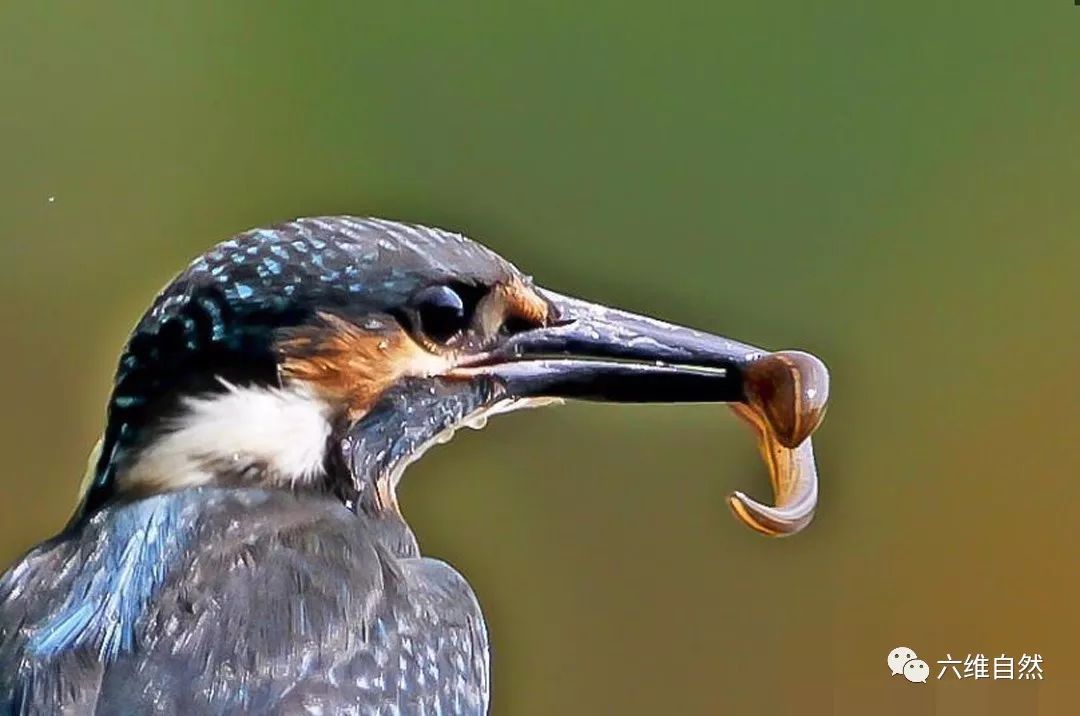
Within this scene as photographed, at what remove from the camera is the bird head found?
2.39ft

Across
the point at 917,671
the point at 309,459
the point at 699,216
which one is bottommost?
the point at 917,671

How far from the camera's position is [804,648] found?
1.43 m

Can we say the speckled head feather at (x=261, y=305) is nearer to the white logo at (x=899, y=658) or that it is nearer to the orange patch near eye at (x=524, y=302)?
the orange patch near eye at (x=524, y=302)

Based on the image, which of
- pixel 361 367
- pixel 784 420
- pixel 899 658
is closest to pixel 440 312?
pixel 361 367

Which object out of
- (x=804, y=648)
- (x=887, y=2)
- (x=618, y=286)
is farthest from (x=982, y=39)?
(x=804, y=648)

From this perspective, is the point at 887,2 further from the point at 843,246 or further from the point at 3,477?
the point at 3,477

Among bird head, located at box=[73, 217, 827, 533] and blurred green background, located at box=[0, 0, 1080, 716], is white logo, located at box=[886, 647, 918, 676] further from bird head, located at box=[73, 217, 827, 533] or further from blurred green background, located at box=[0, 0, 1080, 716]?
bird head, located at box=[73, 217, 827, 533]

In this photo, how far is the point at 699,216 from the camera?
4.53 ft

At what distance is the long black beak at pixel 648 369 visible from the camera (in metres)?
0.79

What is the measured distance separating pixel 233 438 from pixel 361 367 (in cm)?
8

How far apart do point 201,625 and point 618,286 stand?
0.76m

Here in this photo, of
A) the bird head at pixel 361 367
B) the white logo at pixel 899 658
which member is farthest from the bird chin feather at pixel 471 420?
the white logo at pixel 899 658
